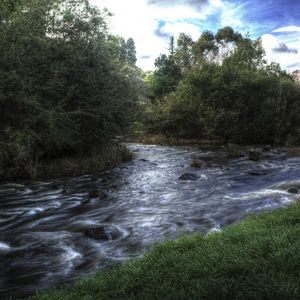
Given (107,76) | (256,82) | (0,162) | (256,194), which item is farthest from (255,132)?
(0,162)

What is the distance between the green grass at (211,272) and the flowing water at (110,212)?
1400mm

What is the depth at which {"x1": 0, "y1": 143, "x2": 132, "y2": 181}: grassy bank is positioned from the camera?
19.6 meters

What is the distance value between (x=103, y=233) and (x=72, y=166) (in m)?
11.6

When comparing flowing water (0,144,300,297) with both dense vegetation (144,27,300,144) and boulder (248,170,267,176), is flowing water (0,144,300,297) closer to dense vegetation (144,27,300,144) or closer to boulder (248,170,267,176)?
boulder (248,170,267,176)

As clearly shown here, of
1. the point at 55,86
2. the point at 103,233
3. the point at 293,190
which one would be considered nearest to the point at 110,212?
the point at 103,233

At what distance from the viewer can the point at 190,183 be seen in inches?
752

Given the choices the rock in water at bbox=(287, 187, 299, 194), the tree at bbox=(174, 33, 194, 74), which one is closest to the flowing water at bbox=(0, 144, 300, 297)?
the rock in water at bbox=(287, 187, 299, 194)

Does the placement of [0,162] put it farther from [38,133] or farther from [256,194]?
[256,194]

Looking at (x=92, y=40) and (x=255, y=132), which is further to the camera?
(x=255, y=132)

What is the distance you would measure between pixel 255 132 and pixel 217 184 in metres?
22.2

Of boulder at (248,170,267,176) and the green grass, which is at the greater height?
the green grass

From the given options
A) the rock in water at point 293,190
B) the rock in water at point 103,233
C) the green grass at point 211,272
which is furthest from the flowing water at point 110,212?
the green grass at point 211,272

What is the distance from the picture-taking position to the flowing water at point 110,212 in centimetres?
884

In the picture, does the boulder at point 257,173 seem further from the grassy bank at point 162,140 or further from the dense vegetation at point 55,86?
the grassy bank at point 162,140
